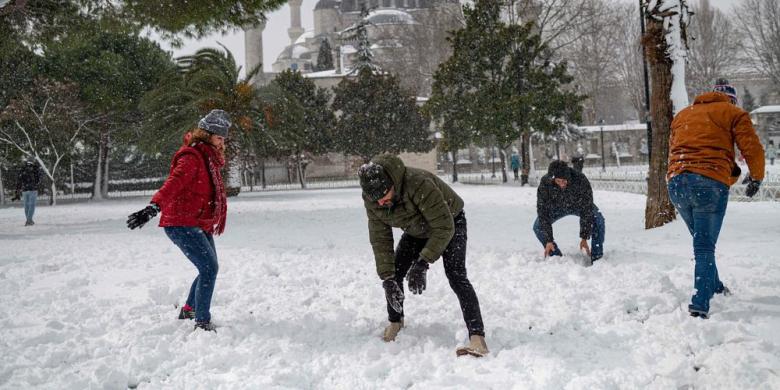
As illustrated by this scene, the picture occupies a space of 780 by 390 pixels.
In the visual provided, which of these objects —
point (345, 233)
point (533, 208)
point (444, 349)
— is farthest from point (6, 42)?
point (444, 349)

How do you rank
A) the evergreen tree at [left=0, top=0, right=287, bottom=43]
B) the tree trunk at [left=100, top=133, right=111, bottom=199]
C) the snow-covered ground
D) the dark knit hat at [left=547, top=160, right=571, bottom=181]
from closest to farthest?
the snow-covered ground < the dark knit hat at [left=547, top=160, right=571, bottom=181] < the evergreen tree at [left=0, top=0, right=287, bottom=43] < the tree trunk at [left=100, top=133, right=111, bottom=199]

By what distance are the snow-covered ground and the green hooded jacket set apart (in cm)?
73

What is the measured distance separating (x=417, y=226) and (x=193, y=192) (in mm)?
1809

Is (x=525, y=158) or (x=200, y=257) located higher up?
(x=525, y=158)

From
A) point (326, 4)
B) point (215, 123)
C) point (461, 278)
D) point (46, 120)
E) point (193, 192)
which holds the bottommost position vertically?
point (461, 278)

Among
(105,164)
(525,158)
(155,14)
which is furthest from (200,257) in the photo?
(105,164)

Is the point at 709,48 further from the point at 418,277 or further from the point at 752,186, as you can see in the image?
the point at 418,277

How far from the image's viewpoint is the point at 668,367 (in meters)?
3.41

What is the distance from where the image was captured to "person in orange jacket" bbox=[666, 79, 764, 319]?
4.14 metres

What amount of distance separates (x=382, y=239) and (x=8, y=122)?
29.2 meters

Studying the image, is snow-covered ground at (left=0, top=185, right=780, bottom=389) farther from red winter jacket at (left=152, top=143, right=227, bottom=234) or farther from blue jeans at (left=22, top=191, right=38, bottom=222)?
blue jeans at (left=22, top=191, right=38, bottom=222)

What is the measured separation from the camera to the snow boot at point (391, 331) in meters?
4.32

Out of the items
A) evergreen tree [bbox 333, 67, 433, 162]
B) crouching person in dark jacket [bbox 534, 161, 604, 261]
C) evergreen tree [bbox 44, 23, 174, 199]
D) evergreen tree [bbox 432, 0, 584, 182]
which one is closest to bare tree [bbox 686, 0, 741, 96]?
evergreen tree [bbox 432, 0, 584, 182]

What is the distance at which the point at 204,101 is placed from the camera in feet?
75.9
